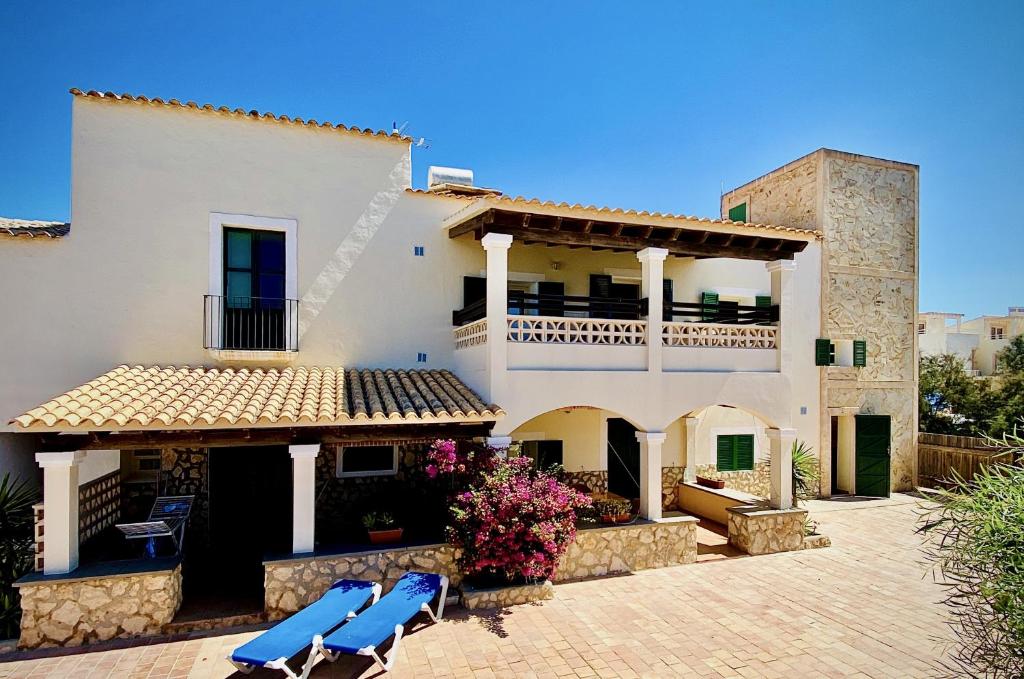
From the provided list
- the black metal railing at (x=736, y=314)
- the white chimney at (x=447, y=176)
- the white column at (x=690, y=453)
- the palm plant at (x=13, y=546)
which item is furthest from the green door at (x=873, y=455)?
the palm plant at (x=13, y=546)

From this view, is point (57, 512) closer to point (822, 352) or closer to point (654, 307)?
point (654, 307)

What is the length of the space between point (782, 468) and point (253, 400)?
11000mm

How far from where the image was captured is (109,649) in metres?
7.39

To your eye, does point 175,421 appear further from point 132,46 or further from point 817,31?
point 817,31

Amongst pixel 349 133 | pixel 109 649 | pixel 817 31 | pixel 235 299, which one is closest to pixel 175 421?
pixel 109 649

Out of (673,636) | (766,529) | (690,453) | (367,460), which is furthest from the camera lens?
(690,453)

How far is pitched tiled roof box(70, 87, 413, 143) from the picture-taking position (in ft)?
34.3

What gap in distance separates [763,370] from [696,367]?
1.78 meters

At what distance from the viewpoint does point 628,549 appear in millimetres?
10508

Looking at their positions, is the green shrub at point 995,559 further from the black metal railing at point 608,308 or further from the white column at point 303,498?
the white column at point 303,498

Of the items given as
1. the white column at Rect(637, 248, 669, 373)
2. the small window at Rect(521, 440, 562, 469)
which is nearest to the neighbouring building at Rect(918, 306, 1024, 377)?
the small window at Rect(521, 440, 562, 469)

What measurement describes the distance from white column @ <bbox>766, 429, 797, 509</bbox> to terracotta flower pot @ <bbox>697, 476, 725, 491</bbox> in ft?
7.39

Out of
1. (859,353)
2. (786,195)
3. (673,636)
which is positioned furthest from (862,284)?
(673,636)

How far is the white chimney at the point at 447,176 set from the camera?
13766 mm
